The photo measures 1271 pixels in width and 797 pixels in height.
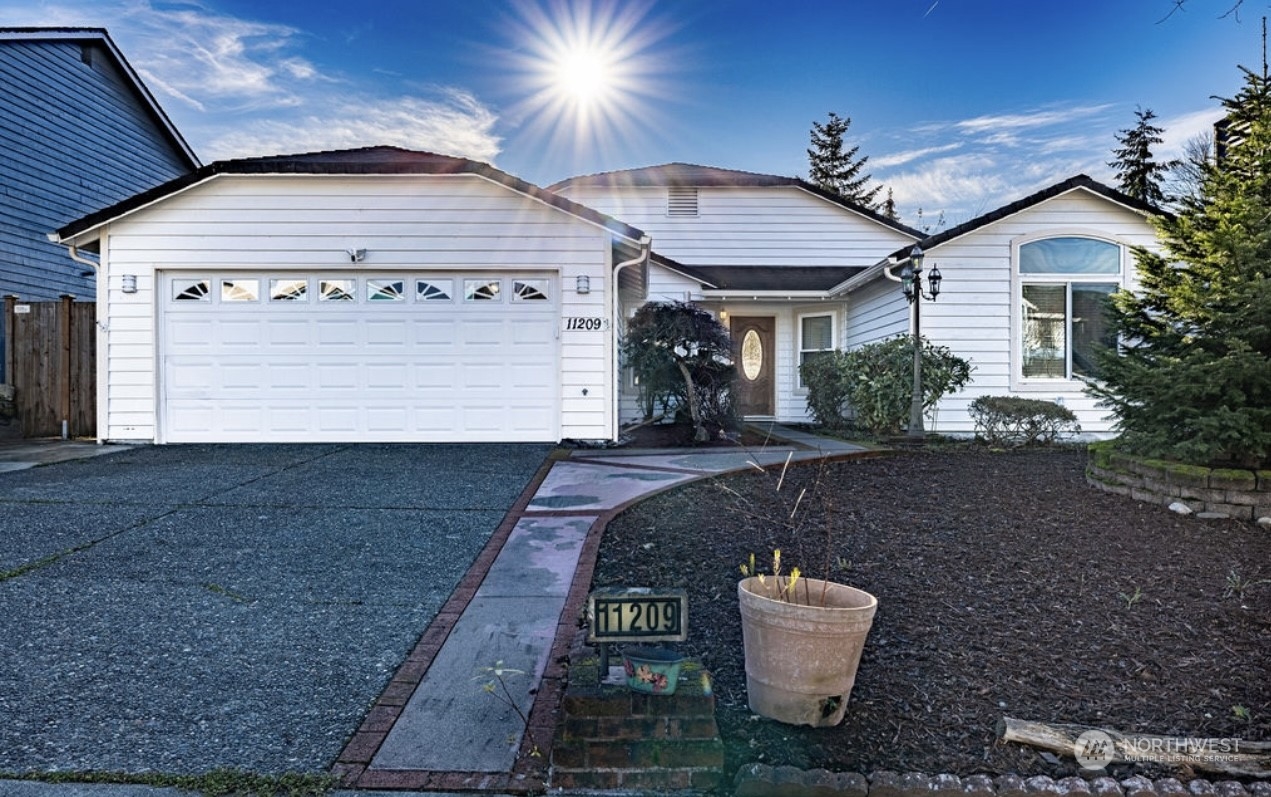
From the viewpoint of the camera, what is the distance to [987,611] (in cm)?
330

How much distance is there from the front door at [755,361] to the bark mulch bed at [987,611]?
7.84 metres

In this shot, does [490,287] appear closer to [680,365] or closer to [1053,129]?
[680,365]

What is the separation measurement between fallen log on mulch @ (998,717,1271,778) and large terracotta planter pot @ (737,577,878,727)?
0.55 meters

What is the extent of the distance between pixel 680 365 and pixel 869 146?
30.0 metres

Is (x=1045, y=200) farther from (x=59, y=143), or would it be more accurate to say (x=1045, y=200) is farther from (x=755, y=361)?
(x=59, y=143)

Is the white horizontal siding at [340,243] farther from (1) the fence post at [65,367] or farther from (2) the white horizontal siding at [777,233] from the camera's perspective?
(2) the white horizontal siding at [777,233]

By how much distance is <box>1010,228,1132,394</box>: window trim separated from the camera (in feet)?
33.7

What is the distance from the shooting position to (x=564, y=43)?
416 inches

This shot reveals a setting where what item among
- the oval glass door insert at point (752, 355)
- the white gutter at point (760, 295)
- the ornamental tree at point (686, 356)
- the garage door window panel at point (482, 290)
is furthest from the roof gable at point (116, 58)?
the oval glass door insert at point (752, 355)

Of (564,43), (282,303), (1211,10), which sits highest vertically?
(564,43)

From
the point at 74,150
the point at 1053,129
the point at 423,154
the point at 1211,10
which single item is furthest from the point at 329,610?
the point at 1053,129

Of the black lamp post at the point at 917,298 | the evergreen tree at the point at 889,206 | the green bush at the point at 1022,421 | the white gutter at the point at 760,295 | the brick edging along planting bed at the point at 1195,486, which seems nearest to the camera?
the brick edging along planting bed at the point at 1195,486

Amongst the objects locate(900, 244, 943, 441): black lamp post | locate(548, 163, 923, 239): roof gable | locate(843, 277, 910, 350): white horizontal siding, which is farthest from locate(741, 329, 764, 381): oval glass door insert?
locate(900, 244, 943, 441): black lamp post

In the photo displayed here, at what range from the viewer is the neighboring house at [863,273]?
33.8 ft
